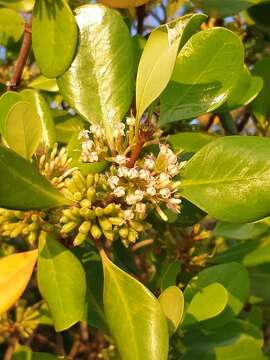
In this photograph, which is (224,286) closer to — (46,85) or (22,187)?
(22,187)

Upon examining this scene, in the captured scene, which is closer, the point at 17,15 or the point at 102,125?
the point at 102,125

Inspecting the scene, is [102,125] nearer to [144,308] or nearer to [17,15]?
[144,308]

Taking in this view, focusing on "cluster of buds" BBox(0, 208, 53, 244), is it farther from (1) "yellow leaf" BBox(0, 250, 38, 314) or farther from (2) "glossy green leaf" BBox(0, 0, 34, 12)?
(2) "glossy green leaf" BBox(0, 0, 34, 12)

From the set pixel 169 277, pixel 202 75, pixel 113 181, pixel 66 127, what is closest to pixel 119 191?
pixel 113 181

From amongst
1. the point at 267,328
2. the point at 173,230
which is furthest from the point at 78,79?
the point at 267,328

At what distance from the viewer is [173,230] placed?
1682 millimetres

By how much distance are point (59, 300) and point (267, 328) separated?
209 cm

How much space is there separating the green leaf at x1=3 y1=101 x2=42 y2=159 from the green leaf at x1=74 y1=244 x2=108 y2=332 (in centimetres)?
40

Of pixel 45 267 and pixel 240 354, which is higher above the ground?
pixel 45 267

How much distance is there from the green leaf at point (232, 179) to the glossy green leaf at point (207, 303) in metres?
0.27

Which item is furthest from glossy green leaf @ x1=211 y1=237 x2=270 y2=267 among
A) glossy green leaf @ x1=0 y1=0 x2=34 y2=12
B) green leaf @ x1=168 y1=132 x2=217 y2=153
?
glossy green leaf @ x1=0 y1=0 x2=34 y2=12

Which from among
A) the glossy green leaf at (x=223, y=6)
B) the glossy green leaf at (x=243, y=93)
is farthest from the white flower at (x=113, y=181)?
the glossy green leaf at (x=223, y=6)

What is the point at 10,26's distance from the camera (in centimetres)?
155

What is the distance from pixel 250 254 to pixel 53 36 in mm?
722
